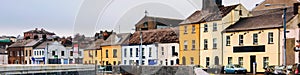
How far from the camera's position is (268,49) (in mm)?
44219

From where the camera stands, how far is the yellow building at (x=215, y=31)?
5094cm

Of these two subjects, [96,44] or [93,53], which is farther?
[96,44]

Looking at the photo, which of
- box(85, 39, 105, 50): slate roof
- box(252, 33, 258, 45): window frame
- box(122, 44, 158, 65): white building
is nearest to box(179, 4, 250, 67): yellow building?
box(252, 33, 258, 45): window frame

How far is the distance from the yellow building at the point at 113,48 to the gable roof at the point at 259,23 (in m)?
23.6

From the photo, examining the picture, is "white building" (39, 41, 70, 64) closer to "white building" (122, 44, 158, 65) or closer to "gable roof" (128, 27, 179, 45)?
"white building" (122, 44, 158, 65)

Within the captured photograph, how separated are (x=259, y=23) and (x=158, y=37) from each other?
62.9ft

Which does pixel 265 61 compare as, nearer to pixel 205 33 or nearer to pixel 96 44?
pixel 205 33

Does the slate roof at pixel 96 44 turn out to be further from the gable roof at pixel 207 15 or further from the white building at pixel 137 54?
the gable roof at pixel 207 15

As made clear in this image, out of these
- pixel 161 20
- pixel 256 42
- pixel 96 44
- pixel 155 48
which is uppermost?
pixel 161 20

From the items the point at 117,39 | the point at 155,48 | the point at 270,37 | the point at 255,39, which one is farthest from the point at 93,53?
the point at 270,37

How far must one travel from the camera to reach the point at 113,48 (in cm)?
7025

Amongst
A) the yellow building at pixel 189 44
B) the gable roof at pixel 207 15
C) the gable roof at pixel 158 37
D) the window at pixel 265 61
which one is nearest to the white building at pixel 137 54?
the gable roof at pixel 158 37

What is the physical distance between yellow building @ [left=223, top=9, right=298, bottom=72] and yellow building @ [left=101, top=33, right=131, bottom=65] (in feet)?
76.1

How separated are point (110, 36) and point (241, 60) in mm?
31444
